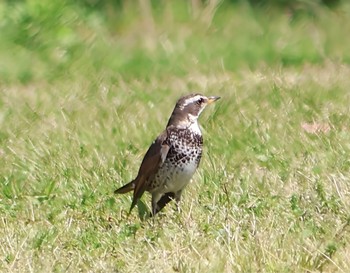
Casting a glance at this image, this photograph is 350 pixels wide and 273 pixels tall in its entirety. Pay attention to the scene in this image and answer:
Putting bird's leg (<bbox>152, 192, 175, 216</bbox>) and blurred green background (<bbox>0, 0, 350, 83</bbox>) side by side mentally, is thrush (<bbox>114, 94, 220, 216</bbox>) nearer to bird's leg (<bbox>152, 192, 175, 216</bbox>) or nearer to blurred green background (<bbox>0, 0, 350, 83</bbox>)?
bird's leg (<bbox>152, 192, 175, 216</bbox>)

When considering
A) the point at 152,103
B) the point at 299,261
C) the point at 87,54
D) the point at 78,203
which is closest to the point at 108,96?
the point at 152,103

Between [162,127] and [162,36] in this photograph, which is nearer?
[162,127]

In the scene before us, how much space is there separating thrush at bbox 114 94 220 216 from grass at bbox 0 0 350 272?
150 mm

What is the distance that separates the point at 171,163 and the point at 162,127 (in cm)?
207

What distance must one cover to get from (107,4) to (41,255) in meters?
6.15

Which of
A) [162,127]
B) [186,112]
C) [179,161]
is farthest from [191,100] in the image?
[162,127]

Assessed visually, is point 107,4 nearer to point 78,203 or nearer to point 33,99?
point 33,99

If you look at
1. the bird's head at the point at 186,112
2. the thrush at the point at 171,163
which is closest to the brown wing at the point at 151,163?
the thrush at the point at 171,163

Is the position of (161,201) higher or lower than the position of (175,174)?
lower

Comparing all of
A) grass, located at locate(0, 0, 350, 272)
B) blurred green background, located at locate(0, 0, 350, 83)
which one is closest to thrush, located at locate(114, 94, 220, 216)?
grass, located at locate(0, 0, 350, 272)

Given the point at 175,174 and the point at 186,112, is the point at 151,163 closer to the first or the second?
the point at 175,174

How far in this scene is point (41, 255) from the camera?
6426mm

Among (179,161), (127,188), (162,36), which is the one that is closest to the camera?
(179,161)

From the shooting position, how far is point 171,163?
7.25 meters
